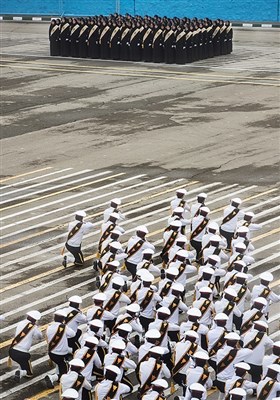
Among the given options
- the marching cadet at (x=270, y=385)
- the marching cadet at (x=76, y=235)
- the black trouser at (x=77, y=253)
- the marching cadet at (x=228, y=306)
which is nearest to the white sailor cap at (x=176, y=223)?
the marching cadet at (x=76, y=235)

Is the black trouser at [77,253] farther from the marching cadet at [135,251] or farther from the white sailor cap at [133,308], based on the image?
the white sailor cap at [133,308]

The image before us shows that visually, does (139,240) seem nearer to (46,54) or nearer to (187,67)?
(187,67)

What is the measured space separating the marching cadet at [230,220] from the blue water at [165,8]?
42.9m

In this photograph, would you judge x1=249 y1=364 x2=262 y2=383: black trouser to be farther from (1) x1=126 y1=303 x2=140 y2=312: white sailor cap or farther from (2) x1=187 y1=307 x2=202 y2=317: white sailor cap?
(1) x1=126 y1=303 x2=140 y2=312: white sailor cap

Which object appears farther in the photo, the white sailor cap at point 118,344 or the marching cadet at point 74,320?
the marching cadet at point 74,320

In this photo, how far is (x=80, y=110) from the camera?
4059 centimetres

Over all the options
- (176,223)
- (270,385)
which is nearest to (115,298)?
(176,223)

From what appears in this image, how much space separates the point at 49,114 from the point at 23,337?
2182 cm

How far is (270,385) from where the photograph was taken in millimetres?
16844

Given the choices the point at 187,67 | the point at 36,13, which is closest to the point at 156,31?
the point at 187,67

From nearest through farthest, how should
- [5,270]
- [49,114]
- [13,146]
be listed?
[5,270] → [13,146] → [49,114]

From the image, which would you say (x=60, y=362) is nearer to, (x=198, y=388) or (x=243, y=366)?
(x=198, y=388)

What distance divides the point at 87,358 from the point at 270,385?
3.02 m

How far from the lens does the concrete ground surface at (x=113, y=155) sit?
2384 centimetres
